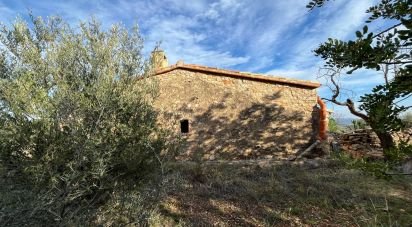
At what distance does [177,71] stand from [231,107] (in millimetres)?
2728

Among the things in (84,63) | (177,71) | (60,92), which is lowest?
(60,92)

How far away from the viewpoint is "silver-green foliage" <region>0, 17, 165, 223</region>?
3895 mm

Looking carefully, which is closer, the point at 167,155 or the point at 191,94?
the point at 167,155

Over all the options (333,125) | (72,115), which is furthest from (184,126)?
(333,125)

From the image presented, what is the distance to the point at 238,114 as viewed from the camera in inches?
448

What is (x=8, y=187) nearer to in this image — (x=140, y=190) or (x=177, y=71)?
(x=140, y=190)

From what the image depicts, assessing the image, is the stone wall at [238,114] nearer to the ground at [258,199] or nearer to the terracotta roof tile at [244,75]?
the terracotta roof tile at [244,75]

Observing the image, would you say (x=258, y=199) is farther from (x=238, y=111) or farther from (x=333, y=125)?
(x=333, y=125)

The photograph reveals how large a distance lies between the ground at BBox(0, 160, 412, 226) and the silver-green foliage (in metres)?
0.46

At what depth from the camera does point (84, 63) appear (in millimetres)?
4648

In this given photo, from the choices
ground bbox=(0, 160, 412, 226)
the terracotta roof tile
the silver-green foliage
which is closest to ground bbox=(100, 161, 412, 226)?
ground bbox=(0, 160, 412, 226)

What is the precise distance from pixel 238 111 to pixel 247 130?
2.78 ft

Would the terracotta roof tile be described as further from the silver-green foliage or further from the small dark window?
the silver-green foliage

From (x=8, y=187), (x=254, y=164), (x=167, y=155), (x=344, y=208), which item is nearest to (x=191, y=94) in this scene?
(x=254, y=164)
